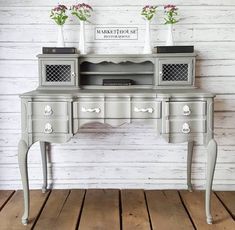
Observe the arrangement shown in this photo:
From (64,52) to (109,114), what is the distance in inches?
26.2

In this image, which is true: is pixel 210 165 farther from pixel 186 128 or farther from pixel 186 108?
pixel 186 108

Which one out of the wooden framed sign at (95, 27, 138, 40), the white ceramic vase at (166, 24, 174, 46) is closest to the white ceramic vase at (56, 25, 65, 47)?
the wooden framed sign at (95, 27, 138, 40)

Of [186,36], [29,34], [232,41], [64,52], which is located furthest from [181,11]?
[29,34]

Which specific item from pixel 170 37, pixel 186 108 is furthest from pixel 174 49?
pixel 186 108

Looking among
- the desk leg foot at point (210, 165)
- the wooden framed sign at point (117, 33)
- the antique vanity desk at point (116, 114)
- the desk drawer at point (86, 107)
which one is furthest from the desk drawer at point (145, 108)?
the wooden framed sign at point (117, 33)

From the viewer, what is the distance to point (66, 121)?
7.78 feet

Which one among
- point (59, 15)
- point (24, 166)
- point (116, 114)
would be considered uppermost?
point (59, 15)

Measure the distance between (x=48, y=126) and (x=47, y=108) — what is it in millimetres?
116

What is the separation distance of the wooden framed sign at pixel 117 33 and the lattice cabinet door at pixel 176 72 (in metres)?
0.35

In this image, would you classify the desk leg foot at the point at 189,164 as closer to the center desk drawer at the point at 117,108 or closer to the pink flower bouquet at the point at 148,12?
Answer: the center desk drawer at the point at 117,108

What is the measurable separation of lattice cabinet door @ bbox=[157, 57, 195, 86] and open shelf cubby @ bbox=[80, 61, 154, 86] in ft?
0.46

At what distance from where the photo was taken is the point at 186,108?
2.35 meters

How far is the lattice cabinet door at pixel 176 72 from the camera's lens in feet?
9.01

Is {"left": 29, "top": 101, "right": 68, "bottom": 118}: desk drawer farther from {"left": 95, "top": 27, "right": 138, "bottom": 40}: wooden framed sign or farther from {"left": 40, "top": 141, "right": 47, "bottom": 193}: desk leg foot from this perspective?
{"left": 95, "top": 27, "right": 138, "bottom": 40}: wooden framed sign
